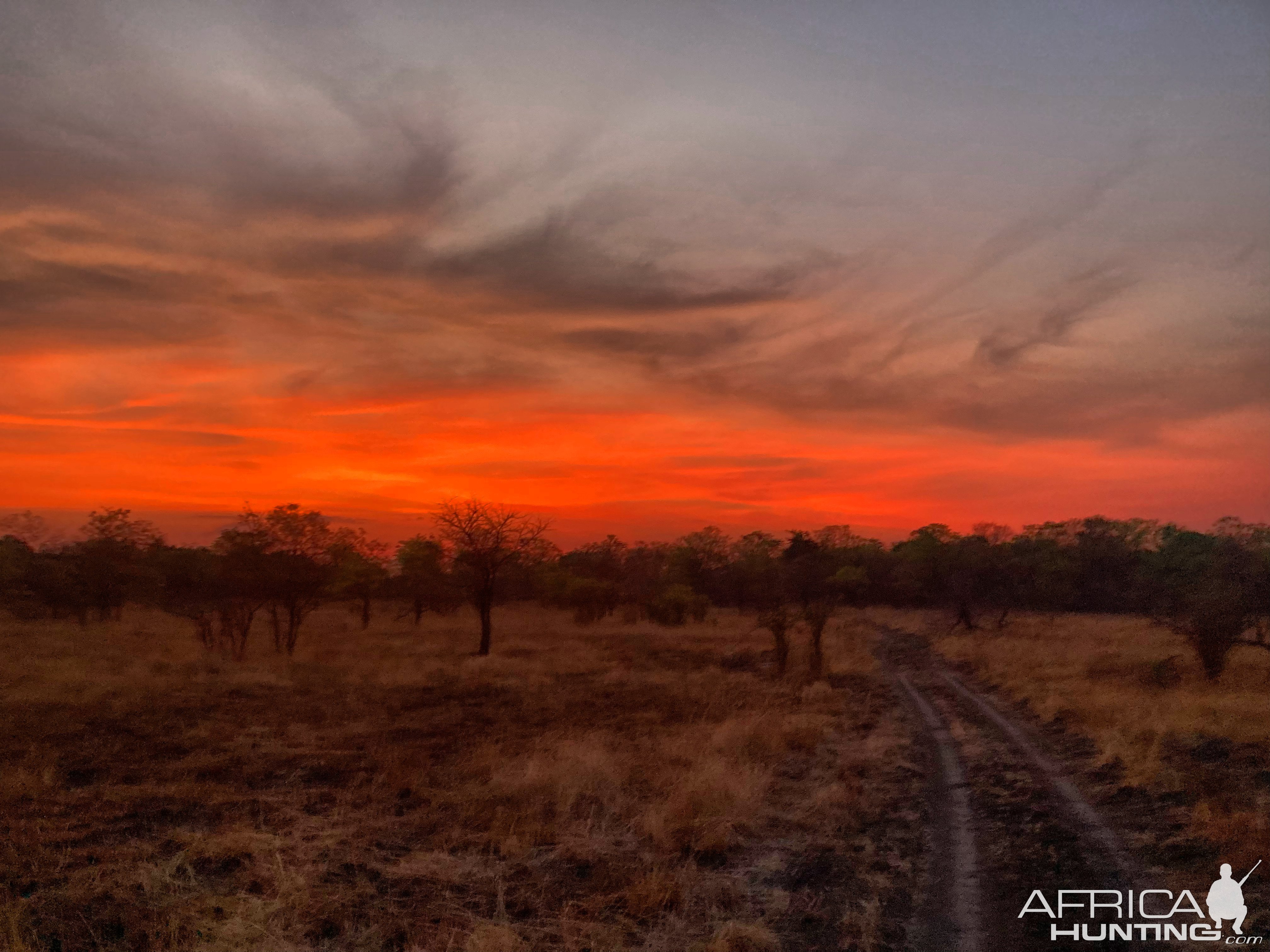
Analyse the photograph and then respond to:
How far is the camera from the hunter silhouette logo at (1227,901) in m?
8.39

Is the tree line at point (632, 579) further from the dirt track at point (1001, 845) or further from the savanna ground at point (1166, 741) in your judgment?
the dirt track at point (1001, 845)

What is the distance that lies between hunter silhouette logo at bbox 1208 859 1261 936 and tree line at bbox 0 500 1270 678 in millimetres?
21244

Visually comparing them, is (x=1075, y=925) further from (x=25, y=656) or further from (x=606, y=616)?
(x=606, y=616)

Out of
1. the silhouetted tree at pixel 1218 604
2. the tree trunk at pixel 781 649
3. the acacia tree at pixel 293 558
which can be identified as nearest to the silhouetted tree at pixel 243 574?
the acacia tree at pixel 293 558

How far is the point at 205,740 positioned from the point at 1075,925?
1806cm

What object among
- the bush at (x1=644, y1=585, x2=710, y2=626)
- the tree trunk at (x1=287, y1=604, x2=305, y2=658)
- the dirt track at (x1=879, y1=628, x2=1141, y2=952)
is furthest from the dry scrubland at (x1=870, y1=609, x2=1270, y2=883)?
the tree trunk at (x1=287, y1=604, x2=305, y2=658)

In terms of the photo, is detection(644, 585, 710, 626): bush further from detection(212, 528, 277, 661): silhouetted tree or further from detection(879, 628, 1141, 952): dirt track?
detection(879, 628, 1141, 952): dirt track

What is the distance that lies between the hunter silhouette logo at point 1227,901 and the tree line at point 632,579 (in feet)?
69.7

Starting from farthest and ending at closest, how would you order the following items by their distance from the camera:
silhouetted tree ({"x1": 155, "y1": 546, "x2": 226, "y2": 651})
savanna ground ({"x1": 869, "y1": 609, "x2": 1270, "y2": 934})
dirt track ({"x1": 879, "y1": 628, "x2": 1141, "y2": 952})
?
silhouetted tree ({"x1": 155, "y1": 546, "x2": 226, "y2": 651}), savanna ground ({"x1": 869, "y1": 609, "x2": 1270, "y2": 934}), dirt track ({"x1": 879, "y1": 628, "x2": 1141, "y2": 952})

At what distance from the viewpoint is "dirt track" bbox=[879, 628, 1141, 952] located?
8539mm

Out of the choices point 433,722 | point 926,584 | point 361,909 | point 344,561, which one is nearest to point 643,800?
point 361,909

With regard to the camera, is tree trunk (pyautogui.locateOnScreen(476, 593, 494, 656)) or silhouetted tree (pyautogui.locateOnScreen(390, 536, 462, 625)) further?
silhouetted tree (pyautogui.locateOnScreen(390, 536, 462, 625))

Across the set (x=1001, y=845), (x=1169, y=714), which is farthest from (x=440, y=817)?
(x=1169, y=714)

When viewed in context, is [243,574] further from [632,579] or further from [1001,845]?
[632,579]
